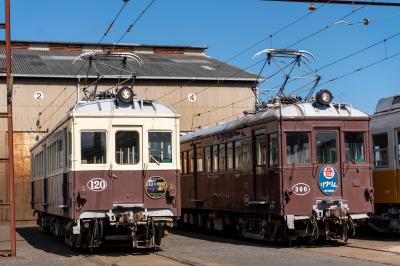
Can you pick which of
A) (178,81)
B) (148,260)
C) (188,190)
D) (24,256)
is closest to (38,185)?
(188,190)

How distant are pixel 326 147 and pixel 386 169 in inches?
96.8

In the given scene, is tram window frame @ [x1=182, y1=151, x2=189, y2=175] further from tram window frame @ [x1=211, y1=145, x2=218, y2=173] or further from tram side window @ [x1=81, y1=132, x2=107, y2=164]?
tram side window @ [x1=81, y1=132, x2=107, y2=164]

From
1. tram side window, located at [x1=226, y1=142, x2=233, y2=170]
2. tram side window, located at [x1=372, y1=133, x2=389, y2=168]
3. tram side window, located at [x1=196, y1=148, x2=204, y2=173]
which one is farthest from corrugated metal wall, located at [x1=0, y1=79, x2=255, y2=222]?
tram side window, located at [x1=372, y1=133, x2=389, y2=168]

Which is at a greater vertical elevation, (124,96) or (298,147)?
(124,96)

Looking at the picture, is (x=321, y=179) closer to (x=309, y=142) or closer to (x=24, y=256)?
(x=309, y=142)

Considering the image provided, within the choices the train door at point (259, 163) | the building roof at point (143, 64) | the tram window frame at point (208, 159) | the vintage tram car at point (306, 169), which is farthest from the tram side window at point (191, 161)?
the building roof at point (143, 64)

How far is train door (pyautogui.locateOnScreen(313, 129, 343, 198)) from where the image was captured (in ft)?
50.9

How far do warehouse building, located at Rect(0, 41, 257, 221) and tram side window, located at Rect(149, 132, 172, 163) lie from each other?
16816mm

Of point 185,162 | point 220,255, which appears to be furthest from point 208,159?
point 220,255

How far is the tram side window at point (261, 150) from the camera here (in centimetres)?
1611

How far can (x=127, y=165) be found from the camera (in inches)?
575

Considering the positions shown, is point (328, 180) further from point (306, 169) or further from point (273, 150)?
point (273, 150)

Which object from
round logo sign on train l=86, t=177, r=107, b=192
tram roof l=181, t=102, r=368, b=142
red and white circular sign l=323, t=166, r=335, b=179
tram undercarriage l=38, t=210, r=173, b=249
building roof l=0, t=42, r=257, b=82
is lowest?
tram undercarriage l=38, t=210, r=173, b=249

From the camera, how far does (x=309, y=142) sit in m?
15.6
